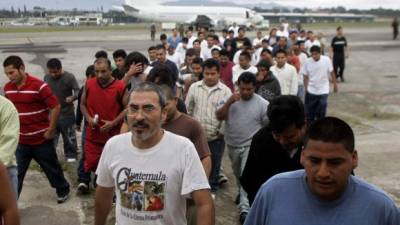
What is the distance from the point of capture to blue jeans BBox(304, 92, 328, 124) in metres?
9.59

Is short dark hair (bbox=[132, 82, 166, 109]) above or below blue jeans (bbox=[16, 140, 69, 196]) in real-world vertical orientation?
above

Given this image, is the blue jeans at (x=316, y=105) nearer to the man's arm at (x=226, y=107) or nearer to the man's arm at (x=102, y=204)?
the man's arm at (x=226, y=107)

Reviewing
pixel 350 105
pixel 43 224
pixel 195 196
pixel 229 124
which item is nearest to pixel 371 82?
pixel 350 105

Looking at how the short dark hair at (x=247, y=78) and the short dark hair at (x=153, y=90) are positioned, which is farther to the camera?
the short dark hair at (x=247, y=78)

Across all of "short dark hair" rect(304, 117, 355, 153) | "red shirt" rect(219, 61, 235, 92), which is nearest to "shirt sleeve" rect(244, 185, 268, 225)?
"short dark hair" rect(304, 117, 355, 153)

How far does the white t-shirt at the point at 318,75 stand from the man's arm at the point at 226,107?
170 inches

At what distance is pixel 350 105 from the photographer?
12516mm

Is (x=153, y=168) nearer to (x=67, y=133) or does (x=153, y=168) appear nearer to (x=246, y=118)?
(x=246, y=118)

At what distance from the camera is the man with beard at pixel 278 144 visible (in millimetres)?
3143

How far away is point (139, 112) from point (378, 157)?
19.7 feet

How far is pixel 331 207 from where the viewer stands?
2014mm

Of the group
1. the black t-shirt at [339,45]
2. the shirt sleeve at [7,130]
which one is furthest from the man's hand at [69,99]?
the black t-shirt at [339,45]

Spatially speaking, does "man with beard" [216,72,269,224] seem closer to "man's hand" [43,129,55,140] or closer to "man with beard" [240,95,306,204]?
"man's hand" [43,129,55,140]

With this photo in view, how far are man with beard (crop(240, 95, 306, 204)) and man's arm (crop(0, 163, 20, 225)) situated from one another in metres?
1.51
